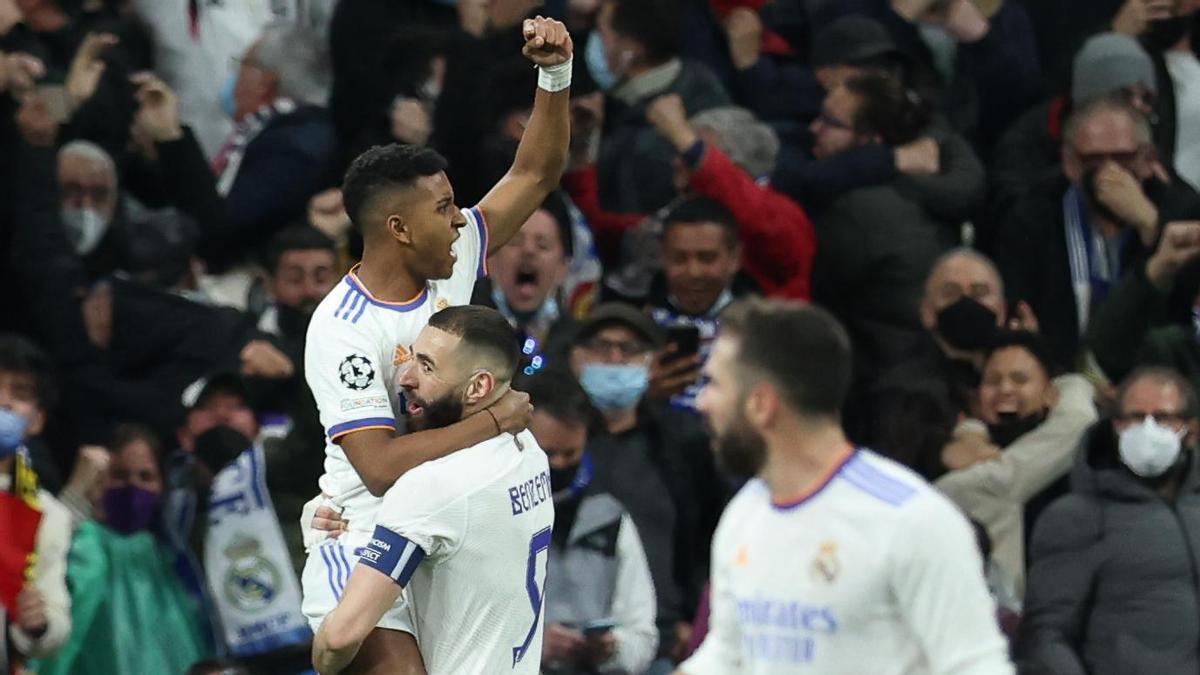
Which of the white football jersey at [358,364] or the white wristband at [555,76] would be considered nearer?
the white football jersey at [358,364]

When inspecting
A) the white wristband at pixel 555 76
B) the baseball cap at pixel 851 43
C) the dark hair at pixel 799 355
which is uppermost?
the baseball cap at pixel 851 43

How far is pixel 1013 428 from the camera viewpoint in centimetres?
863

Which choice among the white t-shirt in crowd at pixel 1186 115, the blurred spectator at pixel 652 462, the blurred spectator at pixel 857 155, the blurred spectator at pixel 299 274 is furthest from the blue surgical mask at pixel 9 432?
the white t-shirt in crowd at pixel 1186 115

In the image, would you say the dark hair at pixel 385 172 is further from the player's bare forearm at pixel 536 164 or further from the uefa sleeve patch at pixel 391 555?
the uefa sleeve patch at pixel 391 555

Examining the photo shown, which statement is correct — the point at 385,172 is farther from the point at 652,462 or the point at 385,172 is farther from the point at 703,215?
the point at 703,215

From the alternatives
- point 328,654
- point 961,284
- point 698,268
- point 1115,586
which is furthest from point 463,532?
point 961,284

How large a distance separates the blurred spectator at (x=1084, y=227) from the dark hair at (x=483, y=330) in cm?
452

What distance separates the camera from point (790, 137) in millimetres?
10031

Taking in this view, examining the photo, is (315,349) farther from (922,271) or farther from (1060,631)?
(922,271)

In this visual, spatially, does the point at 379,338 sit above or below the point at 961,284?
above

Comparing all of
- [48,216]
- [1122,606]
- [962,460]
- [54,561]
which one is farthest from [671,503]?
[48,216]

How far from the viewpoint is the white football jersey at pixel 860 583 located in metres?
4.11

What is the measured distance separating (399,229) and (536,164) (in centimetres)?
63

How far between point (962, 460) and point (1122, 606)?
34.2 inches
